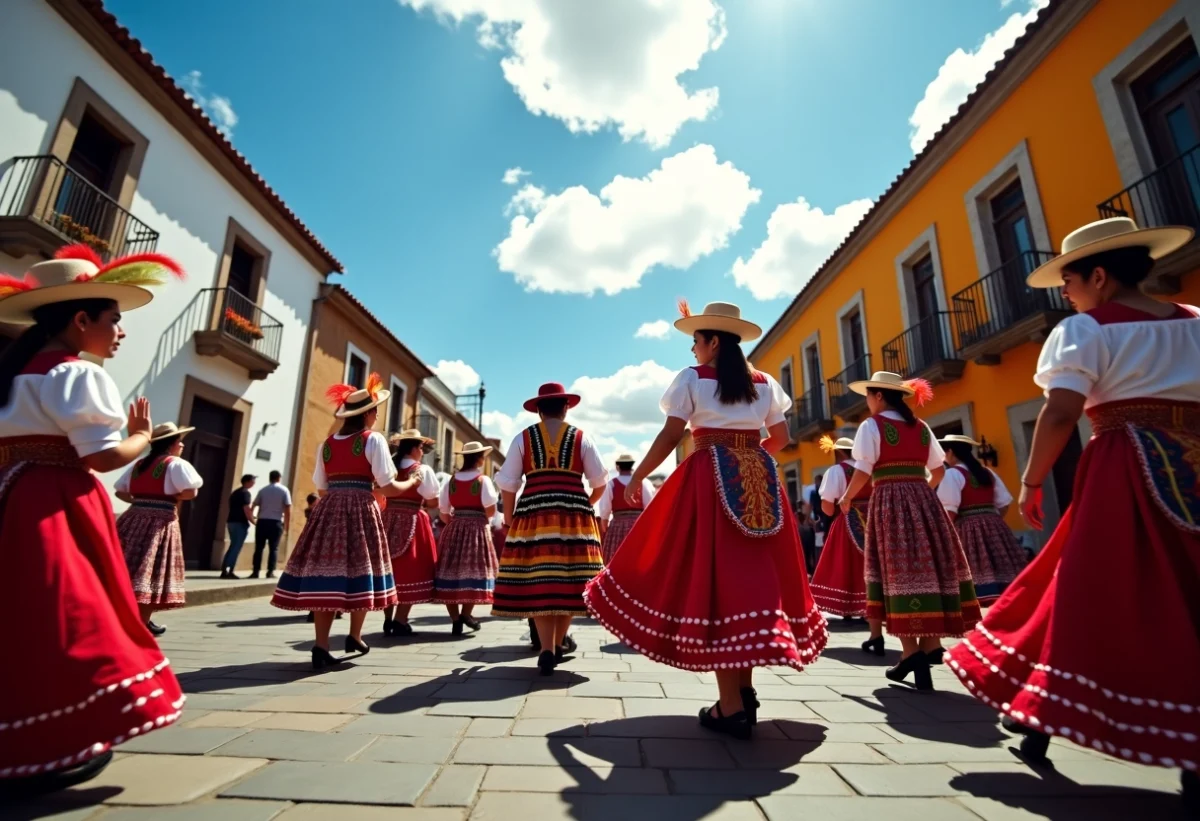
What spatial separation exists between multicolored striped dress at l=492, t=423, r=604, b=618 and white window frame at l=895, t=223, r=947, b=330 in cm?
981

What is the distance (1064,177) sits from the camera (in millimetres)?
8258

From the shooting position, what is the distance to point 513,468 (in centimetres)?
416

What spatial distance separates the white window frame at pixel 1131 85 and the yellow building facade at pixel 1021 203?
0.06ft

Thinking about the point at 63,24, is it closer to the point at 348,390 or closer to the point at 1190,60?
the point at 348,390

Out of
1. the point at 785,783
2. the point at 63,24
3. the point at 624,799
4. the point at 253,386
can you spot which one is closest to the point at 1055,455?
the point at 785,783

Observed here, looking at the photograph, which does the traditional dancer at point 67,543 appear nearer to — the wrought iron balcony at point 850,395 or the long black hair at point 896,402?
the long black hair at point 896,402

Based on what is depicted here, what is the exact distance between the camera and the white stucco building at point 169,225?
7.37 meters

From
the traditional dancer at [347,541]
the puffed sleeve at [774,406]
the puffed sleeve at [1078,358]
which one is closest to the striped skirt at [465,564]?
the traditional dancer at [347,541]

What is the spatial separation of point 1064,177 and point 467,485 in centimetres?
910

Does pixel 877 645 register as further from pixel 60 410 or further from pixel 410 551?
pixel 60 410

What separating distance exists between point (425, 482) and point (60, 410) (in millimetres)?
3836

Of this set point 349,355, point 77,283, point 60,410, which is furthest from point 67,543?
point 349,355

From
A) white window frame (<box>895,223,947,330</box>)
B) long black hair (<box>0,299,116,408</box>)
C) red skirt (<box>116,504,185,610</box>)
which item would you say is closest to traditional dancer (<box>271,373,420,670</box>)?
long black hair (<box>0,299,116,408</box>)

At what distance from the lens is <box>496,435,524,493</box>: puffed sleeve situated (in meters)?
4.15
